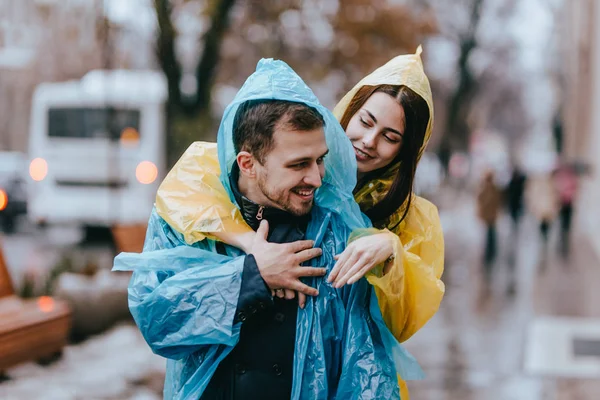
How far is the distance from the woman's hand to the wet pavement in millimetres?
4744

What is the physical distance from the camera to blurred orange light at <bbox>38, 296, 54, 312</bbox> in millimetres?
7160

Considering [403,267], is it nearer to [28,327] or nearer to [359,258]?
[359,258]

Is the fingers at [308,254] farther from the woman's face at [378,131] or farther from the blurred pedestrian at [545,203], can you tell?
the blurred pedestrian at [545,203]

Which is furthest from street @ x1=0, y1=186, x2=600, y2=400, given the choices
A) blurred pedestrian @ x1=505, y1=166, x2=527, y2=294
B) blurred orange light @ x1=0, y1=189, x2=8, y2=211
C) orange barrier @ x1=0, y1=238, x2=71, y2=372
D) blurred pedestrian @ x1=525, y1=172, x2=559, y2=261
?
blurred orange light @ x1=0, y1=189, x2=8, y2=211

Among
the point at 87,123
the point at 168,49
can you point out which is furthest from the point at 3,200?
the point at 168,49

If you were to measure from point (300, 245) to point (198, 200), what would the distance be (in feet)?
1.05

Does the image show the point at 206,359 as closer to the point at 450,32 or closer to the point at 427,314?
the point at 427,314

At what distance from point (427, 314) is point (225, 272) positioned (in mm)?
566

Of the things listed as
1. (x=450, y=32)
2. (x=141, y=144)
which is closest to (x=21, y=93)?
(x=450, y=32)

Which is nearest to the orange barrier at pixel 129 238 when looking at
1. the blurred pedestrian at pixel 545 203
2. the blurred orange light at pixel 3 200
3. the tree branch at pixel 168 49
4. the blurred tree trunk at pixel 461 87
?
the tree branch at pixel 168 49

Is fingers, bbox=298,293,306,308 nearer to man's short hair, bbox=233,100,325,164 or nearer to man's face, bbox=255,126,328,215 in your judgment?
man's face, bbox=255,126,328,215

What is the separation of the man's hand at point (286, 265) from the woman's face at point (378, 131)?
36 cm

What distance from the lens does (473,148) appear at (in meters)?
37.3

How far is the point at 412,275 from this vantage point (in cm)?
238
